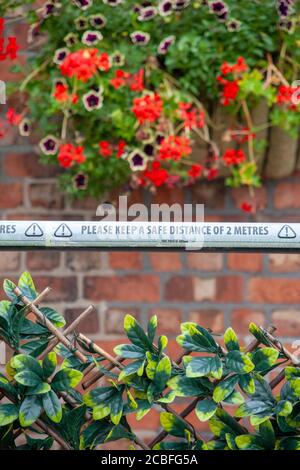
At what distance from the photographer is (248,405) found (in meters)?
0.87

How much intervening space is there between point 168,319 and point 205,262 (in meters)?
0.19

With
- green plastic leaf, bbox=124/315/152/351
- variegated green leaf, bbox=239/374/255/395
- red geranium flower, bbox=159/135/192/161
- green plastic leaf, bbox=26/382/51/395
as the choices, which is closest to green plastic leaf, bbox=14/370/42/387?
green plastic leaf, bbox=26/382/51/395

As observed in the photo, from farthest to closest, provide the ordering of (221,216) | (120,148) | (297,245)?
1. (221,216)
2. (120,148)
3. (297,245)

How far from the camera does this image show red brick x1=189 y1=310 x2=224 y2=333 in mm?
2229

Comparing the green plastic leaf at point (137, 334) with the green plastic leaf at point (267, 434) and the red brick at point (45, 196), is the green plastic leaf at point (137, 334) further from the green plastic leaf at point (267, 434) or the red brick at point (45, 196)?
the red brick at point (45, 196)

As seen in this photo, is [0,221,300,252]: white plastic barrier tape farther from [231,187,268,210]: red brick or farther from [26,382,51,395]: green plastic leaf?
[231,187,268,210]: red brick

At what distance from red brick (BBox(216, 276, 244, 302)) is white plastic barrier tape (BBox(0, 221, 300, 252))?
1387mm

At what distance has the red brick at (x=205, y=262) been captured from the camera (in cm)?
223

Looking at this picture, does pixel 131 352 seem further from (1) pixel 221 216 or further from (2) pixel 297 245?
(1) pixel 221 216

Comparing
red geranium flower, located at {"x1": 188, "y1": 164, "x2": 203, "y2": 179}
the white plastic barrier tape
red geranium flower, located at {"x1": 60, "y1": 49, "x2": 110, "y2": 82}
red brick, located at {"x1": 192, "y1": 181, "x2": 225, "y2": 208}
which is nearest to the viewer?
the white plastic barrier tape

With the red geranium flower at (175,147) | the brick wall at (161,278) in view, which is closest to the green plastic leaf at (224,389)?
the red geranium flower at (175,147)

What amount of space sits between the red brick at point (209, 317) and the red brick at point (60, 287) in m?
0.33

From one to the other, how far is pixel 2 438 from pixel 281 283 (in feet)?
4.75

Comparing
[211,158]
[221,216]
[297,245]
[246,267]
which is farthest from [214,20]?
[297,245]
